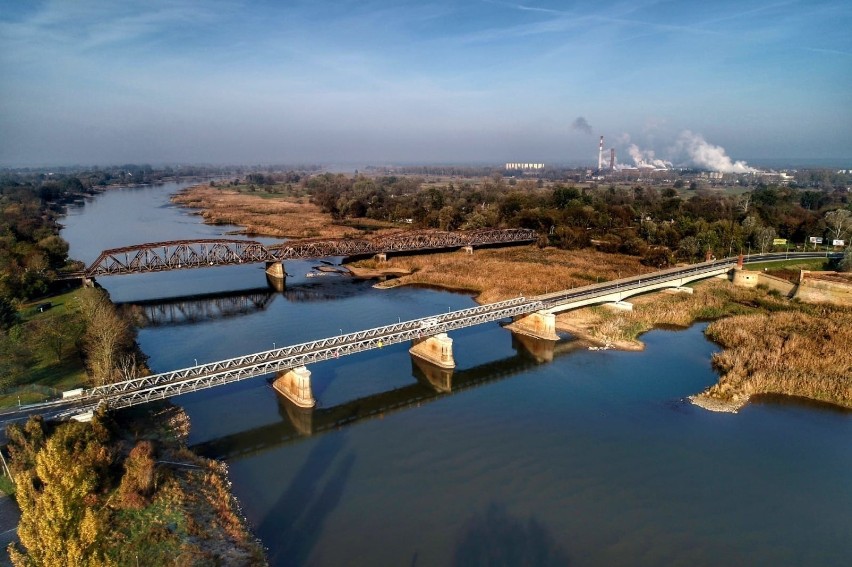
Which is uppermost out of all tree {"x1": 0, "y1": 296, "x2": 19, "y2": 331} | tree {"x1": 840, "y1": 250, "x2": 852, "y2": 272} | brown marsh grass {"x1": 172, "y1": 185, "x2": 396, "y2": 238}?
brown marsh grass {"x1": 172, "y1": 185, "x2": 396, "y2": 238}

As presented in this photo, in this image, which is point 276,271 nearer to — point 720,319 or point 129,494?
point 129,494

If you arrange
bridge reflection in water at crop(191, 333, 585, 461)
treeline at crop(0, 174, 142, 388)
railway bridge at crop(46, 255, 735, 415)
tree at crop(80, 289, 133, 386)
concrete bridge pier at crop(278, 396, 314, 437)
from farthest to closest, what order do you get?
treeline at crop(0, 174, 142, 388), concrete bridge pier at crop(278, 396, 314, 437), tree at crop(80, 289, 133, 386), bridge reflection in water at crop(191, 333, 585, 461), railway bridge at crop(46, 255, 735, 415)

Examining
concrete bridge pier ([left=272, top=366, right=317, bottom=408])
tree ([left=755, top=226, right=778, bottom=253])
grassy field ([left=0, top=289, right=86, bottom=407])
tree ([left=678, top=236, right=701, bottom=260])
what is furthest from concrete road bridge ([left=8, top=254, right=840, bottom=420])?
tree ([left=755, top=226, right=778, bottom=253])

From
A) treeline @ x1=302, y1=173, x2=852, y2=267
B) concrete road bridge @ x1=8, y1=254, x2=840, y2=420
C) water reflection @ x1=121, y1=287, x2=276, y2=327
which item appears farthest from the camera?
treeline @ x1=302, y1=173, x2=852, y2=267

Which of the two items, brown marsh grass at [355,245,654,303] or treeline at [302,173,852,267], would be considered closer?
brown marsh grass at [355,245,654,303]

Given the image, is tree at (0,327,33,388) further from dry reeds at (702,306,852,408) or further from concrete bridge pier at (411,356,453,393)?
dry reeds at (702,306,852,408)

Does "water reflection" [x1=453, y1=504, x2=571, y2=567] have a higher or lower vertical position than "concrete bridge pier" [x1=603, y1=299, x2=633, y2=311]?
lower

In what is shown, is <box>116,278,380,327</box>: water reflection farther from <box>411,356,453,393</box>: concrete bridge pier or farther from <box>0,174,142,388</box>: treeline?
<box>411,356,453,393</box>: concrete bridge pier
